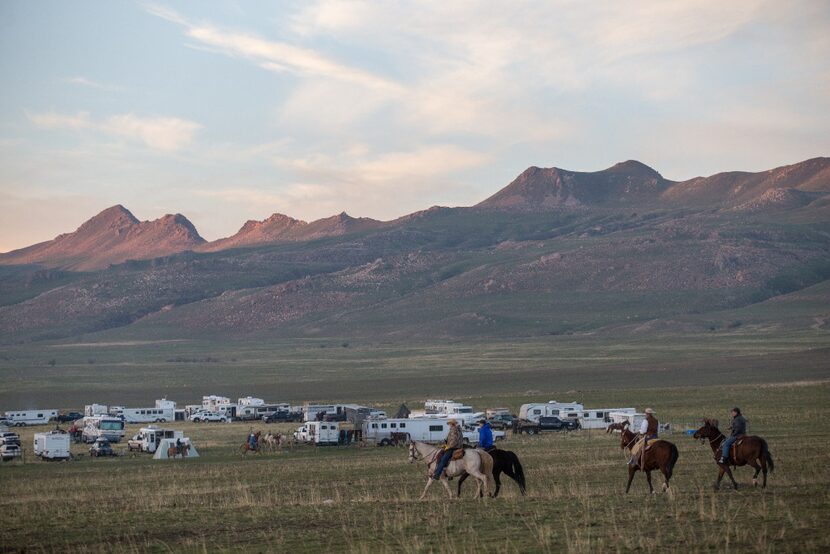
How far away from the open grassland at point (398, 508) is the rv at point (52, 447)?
222cm

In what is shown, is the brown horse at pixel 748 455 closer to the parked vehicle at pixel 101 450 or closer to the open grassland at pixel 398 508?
the open grassland at pixel 398 508

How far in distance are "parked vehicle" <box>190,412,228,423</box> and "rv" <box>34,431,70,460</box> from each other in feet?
61.7

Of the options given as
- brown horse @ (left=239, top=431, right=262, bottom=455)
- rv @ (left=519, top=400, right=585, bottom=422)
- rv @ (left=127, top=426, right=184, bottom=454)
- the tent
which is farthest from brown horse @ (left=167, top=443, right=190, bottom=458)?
rv @ (left=519, top=400, right=585, bottom=422)

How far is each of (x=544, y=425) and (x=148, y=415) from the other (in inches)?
817

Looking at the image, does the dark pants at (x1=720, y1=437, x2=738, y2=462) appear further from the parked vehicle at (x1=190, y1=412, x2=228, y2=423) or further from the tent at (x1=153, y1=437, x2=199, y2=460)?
the parked vehicle at (x1=190, y1=412, x2=228, y2=423)

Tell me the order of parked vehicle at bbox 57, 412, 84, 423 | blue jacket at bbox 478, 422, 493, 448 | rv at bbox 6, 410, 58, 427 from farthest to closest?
parked vehicle at bbox 57, 412, 84, 423
rv at bbox 6, 410, 58, 427
blue jacket at bbox 478, 422, 493, 448

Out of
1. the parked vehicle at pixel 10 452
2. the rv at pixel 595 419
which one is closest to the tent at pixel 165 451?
the parked vehicle at pixel 10 452

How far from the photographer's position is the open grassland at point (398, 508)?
15.5 metres

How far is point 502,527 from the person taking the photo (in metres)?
→ 16.8

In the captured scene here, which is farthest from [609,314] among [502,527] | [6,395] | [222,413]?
[502,527]

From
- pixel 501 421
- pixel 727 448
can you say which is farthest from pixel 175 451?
pixel 727 448

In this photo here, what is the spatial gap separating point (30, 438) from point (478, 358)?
62.5 meters

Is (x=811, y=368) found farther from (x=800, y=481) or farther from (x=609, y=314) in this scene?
(x=609, y=314)

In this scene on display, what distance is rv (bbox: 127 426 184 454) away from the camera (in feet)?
130
